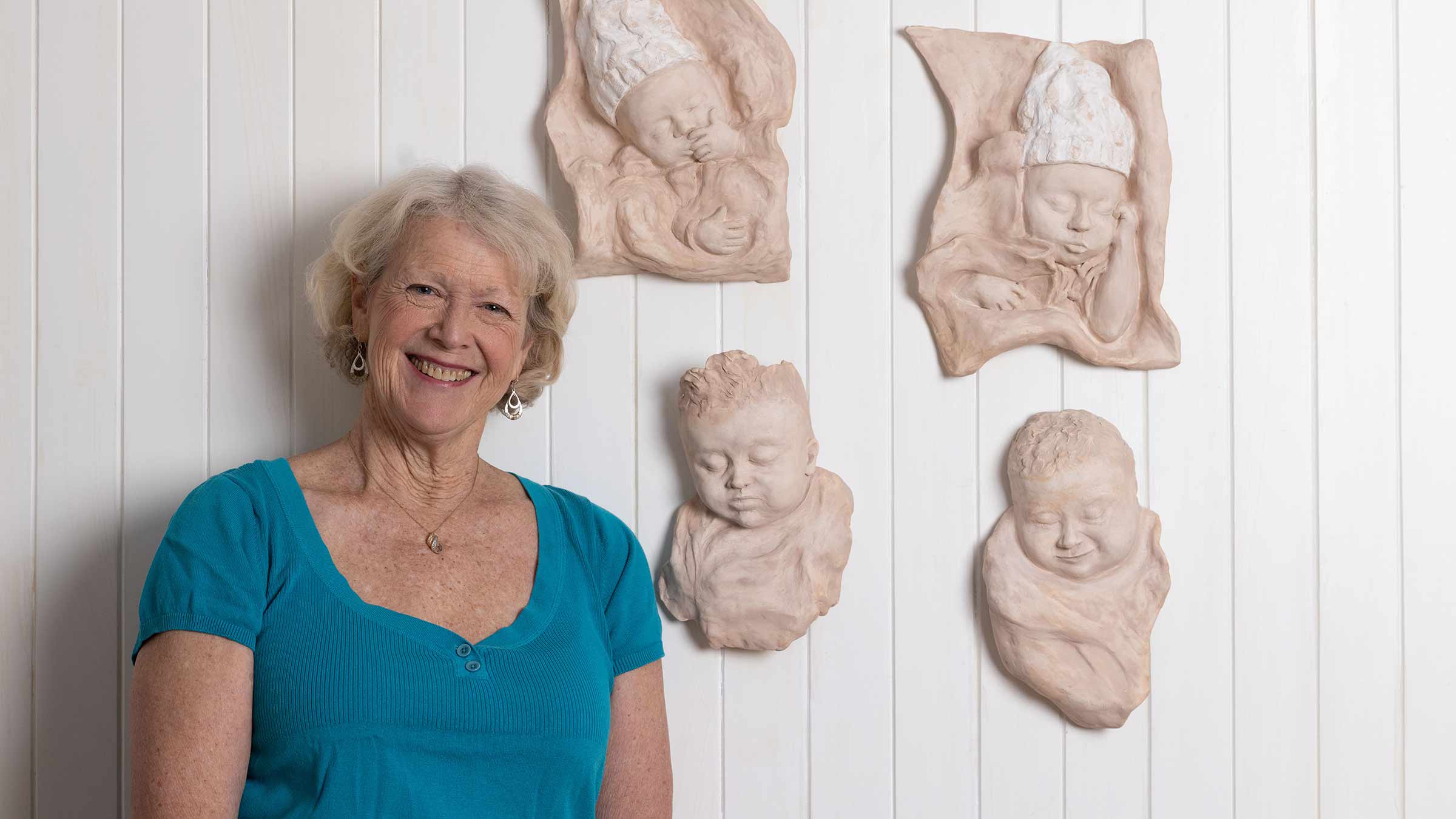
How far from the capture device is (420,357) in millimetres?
1244

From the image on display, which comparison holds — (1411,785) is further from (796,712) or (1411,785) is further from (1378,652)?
(796,712)

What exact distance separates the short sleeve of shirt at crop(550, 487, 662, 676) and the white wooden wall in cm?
10

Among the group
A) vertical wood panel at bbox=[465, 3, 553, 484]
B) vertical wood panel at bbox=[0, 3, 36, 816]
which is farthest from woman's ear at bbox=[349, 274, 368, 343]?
vertical wood panel at bbox=[0, 3, 36, 816]

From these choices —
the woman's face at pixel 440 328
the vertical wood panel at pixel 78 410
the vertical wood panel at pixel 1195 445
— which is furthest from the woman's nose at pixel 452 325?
the vertical wood panel at pixel 1195 445

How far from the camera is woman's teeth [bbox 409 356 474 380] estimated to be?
124cm

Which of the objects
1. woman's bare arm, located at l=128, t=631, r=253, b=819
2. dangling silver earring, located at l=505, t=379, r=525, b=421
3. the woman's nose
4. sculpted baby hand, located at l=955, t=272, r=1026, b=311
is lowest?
woman's bare arm, located at l=128, t=631, r=253, b=819

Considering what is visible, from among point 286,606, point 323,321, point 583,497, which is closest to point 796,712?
point 583,497

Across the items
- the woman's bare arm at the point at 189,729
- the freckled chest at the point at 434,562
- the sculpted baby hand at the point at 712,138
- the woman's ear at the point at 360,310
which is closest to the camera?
the woman's bare arm at the point at 189,729

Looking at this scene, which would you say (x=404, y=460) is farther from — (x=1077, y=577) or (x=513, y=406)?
(x=1077, y=577)

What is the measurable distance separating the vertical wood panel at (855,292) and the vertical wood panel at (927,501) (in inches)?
0.7

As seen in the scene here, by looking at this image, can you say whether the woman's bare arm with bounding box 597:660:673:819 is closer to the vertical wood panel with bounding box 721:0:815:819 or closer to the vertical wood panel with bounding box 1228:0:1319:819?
the vertical wood panel with bounding box 721:0:815:819

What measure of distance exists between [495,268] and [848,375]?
1.67 ft

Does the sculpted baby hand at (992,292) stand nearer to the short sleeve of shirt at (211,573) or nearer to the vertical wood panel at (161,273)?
the short sleeve of shirt at (211,573)

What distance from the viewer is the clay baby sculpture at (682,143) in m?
1.40
